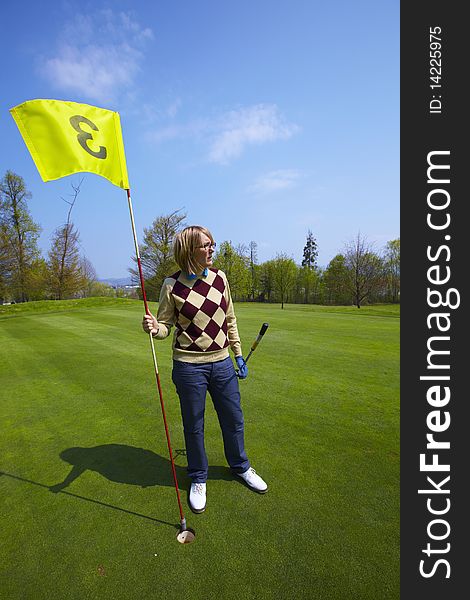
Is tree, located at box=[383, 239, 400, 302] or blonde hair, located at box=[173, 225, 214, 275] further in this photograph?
tree, located at box=[383, 239, 400, 302]

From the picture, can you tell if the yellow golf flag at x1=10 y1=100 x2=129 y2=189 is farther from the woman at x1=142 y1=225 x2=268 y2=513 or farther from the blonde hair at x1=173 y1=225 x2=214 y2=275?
the woman at x1=142 y1=225 x2=268 y2=513

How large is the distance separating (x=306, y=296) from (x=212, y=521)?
4694 cm

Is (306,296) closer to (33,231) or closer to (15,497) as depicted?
(33,231)

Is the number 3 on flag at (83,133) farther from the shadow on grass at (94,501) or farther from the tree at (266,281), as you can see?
the tree at (266,281)

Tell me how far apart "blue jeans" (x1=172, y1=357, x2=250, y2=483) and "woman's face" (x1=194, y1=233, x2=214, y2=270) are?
83cm

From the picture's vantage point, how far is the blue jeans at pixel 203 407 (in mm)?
2559

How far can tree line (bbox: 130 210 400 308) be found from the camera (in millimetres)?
34438

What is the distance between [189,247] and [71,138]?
113 centimetres

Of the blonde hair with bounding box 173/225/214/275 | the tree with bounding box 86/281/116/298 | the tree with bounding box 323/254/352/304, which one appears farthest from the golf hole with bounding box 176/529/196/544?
the tree with bounding box 86/281/116/298

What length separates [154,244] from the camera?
34281 mm

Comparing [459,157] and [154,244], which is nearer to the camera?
[459,157]

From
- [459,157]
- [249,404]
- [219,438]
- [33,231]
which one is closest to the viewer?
[459,157]

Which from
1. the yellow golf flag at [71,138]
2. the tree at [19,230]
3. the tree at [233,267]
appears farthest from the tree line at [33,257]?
the yellow golf flag at [71,138]

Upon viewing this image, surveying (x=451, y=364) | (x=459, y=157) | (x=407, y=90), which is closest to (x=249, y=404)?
(x=451, y=364)
